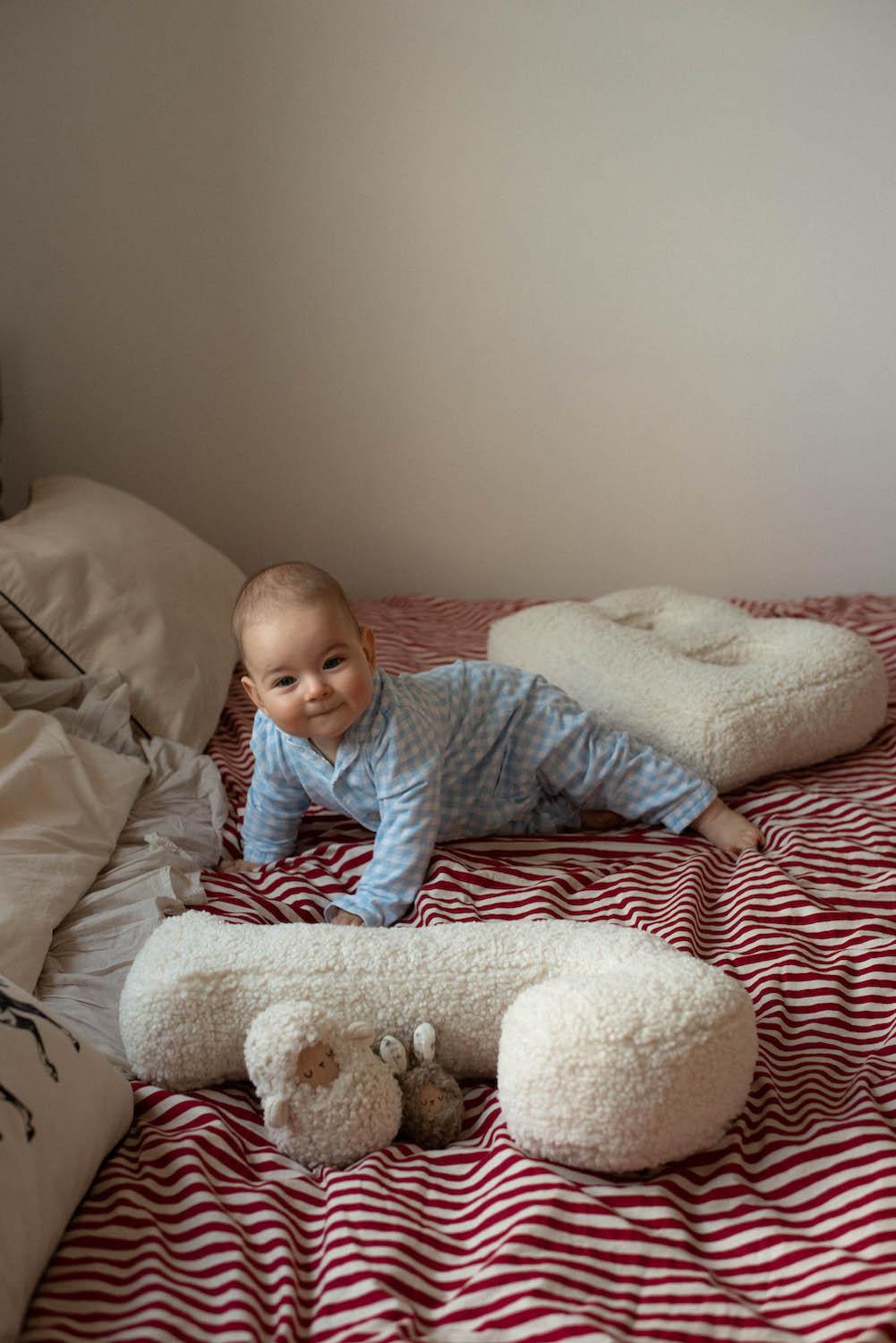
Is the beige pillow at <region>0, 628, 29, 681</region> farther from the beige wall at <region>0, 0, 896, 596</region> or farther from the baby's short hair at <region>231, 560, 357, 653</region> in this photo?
the beige wall at <region>0, 0, 896, 596</region>

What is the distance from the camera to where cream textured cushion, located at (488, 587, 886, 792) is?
1.60m

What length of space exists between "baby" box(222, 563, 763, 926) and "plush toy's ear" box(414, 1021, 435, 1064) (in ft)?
0.88

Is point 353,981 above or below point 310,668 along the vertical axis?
below

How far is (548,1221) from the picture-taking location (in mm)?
848

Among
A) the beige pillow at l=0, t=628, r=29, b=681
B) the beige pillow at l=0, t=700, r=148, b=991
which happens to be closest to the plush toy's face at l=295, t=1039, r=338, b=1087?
the beige pillow at l=0, t=700, r=148, b=991

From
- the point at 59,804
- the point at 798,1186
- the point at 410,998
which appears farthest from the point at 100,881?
the point at 798,1186

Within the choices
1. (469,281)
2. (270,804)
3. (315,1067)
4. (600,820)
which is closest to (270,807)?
(270,804)

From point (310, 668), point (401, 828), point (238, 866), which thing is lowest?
point (238, 866)

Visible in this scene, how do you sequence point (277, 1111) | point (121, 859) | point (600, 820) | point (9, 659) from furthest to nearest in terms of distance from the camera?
1. point (9, 659)
2. point (600, 820)
3. point (121, 859)
4. point (277, 1111)

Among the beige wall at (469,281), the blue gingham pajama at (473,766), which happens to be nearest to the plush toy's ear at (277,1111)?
the blue gingham pajama at (473,766)

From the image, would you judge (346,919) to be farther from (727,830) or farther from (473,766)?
(727,830)

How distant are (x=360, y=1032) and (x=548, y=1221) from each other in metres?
0.23

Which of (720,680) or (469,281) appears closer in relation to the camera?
(720,680)

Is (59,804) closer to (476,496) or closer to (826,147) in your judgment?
(476,496)
